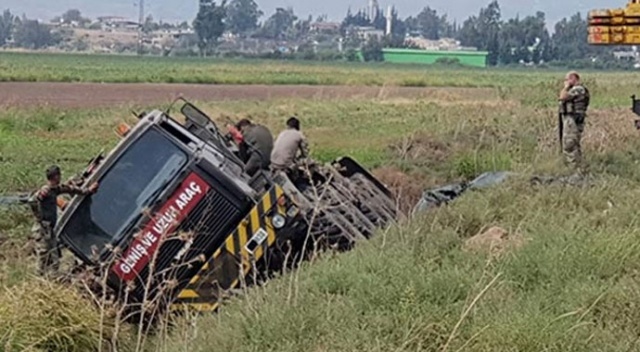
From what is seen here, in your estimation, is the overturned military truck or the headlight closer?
the overturned military truck

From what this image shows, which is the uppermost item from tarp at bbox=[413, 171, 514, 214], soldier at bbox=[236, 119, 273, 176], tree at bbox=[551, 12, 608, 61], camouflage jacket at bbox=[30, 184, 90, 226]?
soldier at bbox=[236, 119, 273, 176]

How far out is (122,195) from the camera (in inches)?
388

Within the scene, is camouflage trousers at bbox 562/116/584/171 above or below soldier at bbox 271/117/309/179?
below

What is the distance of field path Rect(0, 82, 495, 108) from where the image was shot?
1791 inches

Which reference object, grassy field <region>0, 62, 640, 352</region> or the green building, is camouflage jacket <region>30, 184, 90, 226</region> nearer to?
grassy field <region>0, 62, 640, 352</region>

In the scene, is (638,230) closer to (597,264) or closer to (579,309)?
(597,264)

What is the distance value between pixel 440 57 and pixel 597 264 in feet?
461

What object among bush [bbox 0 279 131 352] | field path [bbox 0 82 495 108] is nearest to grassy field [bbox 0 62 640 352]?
bush [bbox 0 279 131 352]

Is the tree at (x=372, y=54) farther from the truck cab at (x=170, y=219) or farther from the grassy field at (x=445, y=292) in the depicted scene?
the truck cab at (x=170, y=219)

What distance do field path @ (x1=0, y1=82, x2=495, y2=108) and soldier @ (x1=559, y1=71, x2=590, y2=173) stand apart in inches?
1022

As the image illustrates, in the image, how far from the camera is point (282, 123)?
108ft

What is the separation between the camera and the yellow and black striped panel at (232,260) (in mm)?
9680

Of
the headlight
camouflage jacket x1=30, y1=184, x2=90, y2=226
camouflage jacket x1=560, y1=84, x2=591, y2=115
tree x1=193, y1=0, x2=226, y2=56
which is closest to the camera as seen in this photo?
the headlight

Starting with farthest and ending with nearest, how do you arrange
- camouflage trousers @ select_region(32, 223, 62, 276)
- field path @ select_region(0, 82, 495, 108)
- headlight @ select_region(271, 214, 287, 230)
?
field path @ select_region(0, 82, 495, 108)
camouflage trousers @ select_region(32, 223, 62, 276)
headlight @ select_region(271, 214, 287, 230)
